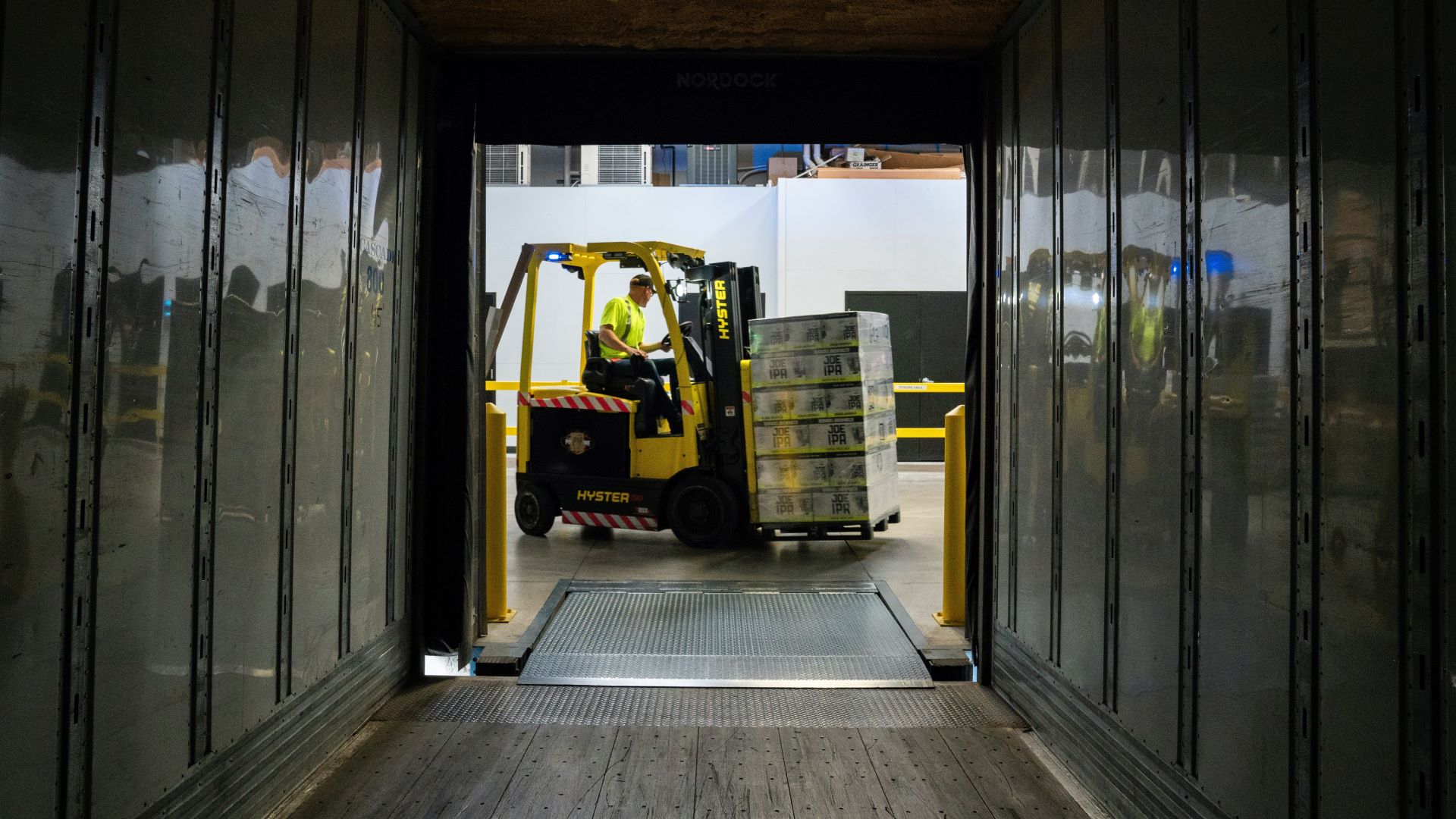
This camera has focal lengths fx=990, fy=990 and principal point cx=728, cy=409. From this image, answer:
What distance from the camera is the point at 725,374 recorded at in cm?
859

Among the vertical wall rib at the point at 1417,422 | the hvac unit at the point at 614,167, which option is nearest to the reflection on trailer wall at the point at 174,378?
the vertical wall rib at the point at 1417,422

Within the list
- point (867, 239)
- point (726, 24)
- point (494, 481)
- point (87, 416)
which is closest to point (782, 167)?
point (867, 239)

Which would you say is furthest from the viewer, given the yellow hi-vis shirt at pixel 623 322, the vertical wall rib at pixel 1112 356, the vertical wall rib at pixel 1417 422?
the yellow hi-vis shirt at pixel 623 322

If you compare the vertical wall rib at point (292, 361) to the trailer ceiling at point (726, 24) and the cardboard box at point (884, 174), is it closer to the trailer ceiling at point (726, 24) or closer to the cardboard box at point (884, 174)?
the trailer ceiling at point (726, 24)

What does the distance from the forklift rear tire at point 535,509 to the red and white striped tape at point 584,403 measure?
78 centimetres

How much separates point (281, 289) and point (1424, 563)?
329cm

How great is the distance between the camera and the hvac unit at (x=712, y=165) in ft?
52.7

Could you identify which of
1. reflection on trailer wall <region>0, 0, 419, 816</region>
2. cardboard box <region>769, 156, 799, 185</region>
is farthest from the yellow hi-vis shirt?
cardboard box <region>769, 156, 799, 185</region>

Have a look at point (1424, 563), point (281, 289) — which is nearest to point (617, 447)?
point (281, 289)

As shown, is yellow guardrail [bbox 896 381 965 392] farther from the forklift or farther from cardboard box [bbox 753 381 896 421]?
cardboard box [bbox 753 381 896 421]

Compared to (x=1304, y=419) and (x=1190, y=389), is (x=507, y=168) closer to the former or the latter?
(x=1190, y=389)

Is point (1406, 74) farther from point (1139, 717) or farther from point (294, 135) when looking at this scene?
point (294, 135)

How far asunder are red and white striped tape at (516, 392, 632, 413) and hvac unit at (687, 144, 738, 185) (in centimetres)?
788

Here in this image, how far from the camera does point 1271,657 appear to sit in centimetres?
242
